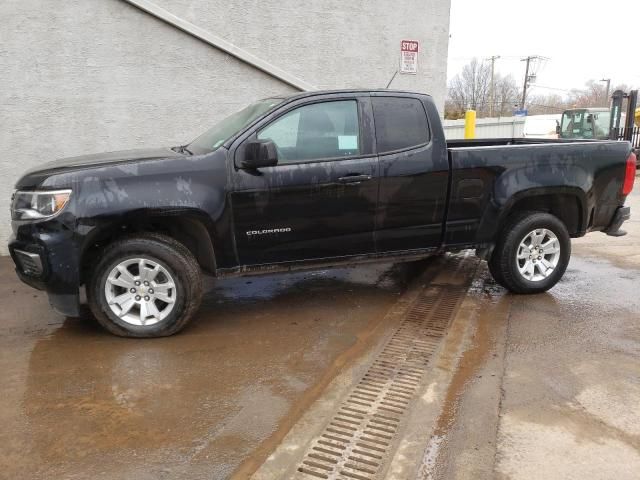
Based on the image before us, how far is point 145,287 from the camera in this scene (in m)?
4.13

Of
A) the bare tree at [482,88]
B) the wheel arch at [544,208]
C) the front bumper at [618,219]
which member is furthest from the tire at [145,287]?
the bare tree at [482,88]

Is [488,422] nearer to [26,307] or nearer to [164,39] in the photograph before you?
[26,307]

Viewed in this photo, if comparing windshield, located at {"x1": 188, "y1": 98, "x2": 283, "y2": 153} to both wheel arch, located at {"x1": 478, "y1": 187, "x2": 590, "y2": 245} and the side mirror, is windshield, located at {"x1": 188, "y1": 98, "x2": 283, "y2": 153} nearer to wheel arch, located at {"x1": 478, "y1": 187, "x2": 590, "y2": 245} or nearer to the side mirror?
the side mirror

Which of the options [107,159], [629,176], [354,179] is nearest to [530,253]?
[629,176]

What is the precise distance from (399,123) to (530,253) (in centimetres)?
182

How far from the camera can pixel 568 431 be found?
9.77ft

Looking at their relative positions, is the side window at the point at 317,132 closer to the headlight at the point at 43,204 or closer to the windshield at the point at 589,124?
the headlight at the point at 43,204

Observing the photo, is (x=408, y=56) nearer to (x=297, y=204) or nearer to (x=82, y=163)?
(x=297, y=204)

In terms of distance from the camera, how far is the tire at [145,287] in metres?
4.05

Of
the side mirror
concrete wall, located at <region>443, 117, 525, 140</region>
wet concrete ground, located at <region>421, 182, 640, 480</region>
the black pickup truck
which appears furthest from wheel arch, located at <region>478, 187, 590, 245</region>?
concrete wall, located at <region>443, 117, 525, 140</region>

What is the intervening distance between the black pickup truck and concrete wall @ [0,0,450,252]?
2.39 meters

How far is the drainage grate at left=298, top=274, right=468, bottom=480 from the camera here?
270 cm

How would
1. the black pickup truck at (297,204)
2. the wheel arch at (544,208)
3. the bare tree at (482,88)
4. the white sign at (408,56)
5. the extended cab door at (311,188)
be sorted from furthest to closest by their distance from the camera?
1. the bare tree at (482,88)
2. the white sign at (408,56)
3. the wheel arch at (544,208)
4. the extended cab door at (311,188)
5. the black pickup truck at (297,204)

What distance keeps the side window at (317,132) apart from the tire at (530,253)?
1.76m
